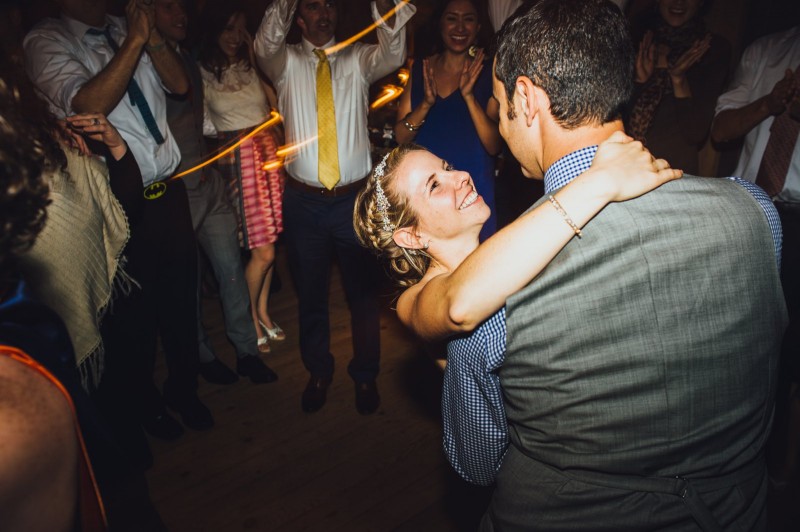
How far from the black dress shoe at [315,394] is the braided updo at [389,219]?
173 cm

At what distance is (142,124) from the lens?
2.77m

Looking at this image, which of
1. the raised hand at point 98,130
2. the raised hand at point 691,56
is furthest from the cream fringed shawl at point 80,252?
the raised hand at point 691,56

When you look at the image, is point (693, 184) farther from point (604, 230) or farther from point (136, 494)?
point (136, 494)

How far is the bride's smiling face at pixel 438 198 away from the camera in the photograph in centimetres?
159

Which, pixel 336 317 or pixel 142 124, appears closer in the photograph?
pixel 142 124

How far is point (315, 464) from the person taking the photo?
2.85m

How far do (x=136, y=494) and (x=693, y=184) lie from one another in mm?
2601

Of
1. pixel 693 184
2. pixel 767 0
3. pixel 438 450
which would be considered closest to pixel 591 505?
pixel 693 184

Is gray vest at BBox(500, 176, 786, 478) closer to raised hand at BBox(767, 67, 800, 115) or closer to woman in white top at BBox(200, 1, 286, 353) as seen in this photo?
raised hand at BBox(767, 67, 800, 115)

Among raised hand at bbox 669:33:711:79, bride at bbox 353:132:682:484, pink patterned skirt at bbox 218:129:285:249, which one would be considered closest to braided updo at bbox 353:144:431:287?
bride at bbox 353:132:682:484

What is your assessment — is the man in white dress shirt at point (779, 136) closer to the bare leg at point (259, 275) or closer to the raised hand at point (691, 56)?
the raised hand at point (691, 56)

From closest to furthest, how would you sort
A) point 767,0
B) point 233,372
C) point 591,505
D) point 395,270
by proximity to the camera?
1. point 591,505
2. point 395,270
3. point 233,372
4. point 767,0

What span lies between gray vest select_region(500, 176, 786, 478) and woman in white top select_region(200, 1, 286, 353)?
314 centimetres

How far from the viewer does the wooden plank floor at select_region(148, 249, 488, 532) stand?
252cm
